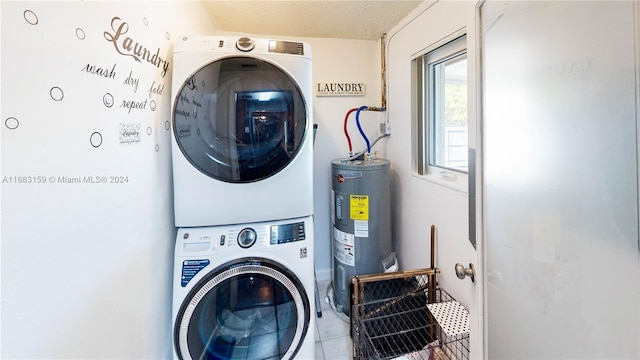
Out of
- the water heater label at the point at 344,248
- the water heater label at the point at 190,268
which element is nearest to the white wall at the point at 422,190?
the water heater label at the point at 344,248

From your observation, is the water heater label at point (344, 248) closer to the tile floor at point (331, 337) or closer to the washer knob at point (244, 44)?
the tile floor at point (331, 337)

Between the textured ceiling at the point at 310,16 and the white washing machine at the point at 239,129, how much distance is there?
59 cm

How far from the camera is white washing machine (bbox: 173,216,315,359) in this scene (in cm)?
117

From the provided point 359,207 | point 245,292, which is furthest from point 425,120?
point 245,292

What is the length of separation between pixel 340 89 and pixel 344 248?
4.43 ft

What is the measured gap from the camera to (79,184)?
28.6 inches

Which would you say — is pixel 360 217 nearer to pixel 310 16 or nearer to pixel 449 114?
pixel 449 114

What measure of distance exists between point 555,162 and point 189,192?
4.47 feet

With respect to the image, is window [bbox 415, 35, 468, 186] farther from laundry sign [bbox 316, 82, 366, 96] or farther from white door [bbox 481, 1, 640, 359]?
white door [bbox 481, 1, 640, 359]

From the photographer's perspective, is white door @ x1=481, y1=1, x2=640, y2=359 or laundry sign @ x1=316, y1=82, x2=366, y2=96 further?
laundry sign @ x1=316, y1=82, x2=366, y2=96

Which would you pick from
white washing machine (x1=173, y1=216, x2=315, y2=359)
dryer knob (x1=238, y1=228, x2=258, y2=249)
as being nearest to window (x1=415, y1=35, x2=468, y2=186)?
white washing machine (x1=173, y1=216, x2=315, y2=359)

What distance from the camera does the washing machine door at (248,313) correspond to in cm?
118

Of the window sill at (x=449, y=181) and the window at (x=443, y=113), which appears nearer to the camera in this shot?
the window sill at (x=449, y=181)

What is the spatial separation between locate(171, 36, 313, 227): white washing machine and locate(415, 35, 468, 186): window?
92 centimetres
